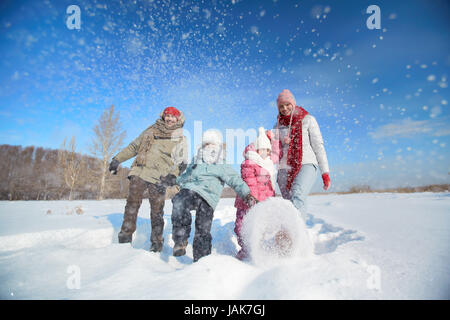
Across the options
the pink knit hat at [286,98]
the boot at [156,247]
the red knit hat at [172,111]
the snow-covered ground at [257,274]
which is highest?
the pink knit hat at [286,98]

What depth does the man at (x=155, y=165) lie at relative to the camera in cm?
317

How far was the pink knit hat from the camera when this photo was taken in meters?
3.39

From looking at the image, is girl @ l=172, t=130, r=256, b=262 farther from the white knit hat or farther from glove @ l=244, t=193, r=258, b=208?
the white knit hat

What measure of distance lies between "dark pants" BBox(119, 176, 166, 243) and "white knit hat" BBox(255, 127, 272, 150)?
1701 millimetres

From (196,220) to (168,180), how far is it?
0.97 m

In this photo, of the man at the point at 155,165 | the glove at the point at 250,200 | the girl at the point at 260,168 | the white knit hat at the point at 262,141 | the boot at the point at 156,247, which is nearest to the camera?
the glove at the point at 250,200

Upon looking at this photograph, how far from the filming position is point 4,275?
5.43 feet

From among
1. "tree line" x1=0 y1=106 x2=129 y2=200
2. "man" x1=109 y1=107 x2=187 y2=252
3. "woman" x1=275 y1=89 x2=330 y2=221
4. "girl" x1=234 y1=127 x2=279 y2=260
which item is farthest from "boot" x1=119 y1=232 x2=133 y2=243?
"tree line" x1=0 y1=106 x2=129 y2=200

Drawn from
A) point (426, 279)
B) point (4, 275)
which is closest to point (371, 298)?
point (426, 279)

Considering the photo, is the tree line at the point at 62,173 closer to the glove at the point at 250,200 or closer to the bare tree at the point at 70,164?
the bare tree at the point at 70,164

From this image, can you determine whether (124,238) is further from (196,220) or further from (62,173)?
(62,173)

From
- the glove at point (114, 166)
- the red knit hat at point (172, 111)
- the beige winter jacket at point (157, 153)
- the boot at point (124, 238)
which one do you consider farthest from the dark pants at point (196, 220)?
the red knit hat at point (172, 111)

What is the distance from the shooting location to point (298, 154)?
3008 mm

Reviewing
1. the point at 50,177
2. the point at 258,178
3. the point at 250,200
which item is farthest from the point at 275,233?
the point at 50,177
